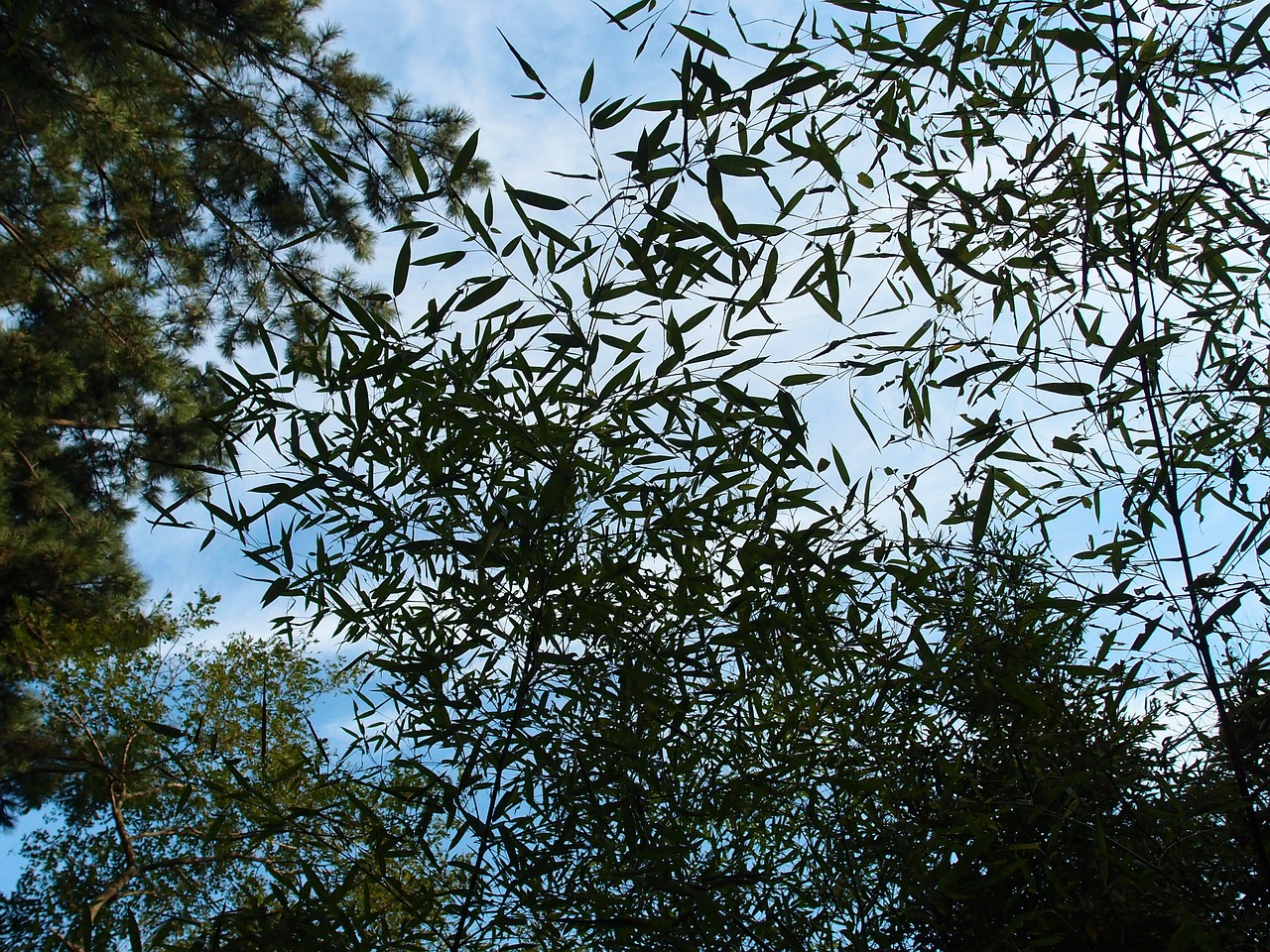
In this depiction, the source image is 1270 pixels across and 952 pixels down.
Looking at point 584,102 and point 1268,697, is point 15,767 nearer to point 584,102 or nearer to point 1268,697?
point 584,102

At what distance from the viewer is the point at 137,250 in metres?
6.17

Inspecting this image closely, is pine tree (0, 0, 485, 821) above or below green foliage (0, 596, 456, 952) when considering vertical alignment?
above

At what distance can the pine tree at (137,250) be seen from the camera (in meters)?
4.98

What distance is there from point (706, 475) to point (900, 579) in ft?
1.56

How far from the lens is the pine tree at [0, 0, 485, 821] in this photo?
196 inches

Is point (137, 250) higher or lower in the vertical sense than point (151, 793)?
higher

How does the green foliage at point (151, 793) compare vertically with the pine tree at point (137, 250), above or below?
below

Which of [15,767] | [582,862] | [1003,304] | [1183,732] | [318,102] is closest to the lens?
[582,862]

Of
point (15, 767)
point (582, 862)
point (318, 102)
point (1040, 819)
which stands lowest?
point (1040, 819)

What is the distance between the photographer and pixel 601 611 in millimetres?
1692

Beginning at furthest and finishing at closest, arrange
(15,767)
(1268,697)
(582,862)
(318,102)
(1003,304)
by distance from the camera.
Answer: (15,767), (318,102), (1003,304), (582,862), (1268,697)

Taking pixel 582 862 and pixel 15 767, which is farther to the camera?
pixel 15 767

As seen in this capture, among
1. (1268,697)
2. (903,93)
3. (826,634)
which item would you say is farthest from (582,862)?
(903,93)

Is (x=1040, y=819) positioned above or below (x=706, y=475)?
below
